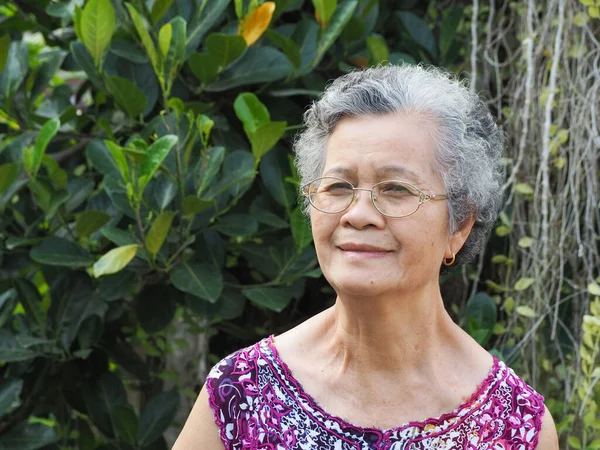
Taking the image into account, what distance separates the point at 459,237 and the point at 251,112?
0.86m

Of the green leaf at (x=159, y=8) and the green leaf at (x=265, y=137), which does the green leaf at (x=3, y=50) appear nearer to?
the green leaf at (x=159, y=8)

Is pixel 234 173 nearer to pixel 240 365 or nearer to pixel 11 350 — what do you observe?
pixel 240 365

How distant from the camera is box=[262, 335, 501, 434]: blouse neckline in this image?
6.31 feet

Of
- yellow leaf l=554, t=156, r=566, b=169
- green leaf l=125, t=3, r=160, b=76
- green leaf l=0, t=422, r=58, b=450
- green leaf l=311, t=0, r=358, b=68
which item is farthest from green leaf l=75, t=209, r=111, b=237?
yellow leaf l=554, t=156, r=566, b=169

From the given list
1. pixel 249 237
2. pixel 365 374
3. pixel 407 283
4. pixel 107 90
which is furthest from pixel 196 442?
pixel 107 90

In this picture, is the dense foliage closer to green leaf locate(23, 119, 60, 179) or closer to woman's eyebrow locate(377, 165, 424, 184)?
green leaf locate(23, 119, 60, 179)

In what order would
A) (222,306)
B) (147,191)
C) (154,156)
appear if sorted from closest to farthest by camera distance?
(154,156)
(147,191)
(222,306)

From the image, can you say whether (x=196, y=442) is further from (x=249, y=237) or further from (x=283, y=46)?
(x=283, y=46)

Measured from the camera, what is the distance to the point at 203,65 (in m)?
2.69

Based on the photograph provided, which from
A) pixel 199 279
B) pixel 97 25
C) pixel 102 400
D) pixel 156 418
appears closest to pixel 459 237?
pixel 199 279

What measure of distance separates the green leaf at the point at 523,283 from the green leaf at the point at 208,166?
1022 mm

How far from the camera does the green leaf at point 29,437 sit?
2830 millimetres

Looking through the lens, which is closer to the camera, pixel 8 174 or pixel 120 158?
pixel 120 158

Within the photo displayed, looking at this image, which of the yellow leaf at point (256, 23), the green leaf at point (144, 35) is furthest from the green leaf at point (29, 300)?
the yellow leaf at point (256, 23)
